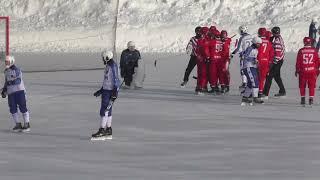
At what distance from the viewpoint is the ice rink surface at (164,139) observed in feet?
28.9

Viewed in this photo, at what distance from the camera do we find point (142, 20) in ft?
136

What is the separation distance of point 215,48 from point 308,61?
103 inches

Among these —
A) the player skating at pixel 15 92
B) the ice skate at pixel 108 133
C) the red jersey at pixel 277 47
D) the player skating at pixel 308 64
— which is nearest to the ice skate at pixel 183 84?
the red jersey at pixel 277 47

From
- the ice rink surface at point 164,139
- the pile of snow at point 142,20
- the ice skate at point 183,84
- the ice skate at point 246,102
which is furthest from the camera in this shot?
the pile of snow at point 142,20

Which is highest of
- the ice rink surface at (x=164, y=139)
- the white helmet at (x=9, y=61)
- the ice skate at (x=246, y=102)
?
the white helmet at (x=9, y=61)

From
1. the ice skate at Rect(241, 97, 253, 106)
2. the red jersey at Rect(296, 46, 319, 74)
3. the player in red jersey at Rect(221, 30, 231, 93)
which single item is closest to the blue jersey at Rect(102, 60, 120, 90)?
the ice skate at Rect(241, 97, 253, 106)

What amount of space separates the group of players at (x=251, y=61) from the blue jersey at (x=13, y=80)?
4509mm

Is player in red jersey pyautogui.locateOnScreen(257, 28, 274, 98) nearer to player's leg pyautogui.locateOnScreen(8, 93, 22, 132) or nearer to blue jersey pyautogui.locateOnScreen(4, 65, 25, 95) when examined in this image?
blue jersey pyautogui.locateOnScreen(4, 65, 25, 95)

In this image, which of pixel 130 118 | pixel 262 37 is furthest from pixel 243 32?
pixel 130 118

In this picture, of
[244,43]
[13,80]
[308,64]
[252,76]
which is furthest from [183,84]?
[13,80]

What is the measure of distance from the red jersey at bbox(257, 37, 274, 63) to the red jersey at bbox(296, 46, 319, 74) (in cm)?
83

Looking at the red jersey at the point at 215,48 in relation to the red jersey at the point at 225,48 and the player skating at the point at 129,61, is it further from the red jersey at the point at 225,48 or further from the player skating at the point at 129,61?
the player skating at the point at 129,61

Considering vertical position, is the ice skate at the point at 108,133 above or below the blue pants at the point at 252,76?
below

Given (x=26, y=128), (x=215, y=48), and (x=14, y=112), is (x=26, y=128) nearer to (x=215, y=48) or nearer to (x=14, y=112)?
(x=14, y=112)
